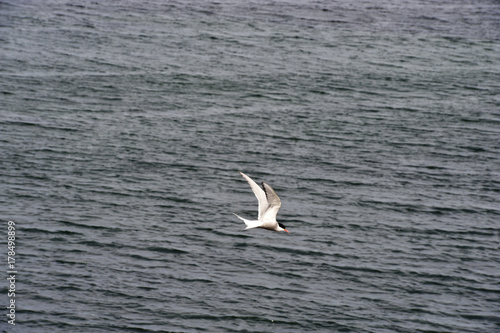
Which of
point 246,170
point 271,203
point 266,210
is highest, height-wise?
point 246,170

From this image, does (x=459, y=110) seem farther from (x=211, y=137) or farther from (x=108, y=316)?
(x=108, y=316)

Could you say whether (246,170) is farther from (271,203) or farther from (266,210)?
(271,203)

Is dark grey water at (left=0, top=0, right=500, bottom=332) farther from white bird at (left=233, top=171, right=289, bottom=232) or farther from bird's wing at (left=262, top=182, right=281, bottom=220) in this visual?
bird's wing at (left=262, top=182, right=281, bottom=220)

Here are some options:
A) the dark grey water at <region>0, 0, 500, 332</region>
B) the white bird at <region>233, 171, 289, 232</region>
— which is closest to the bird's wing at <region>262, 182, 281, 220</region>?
the white bird at <region>233, 171, 289, 232</region>

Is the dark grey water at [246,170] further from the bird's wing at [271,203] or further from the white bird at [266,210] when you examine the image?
the bird's wing at [271,203]

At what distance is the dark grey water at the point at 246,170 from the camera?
131ft

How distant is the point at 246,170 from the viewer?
52625 millimetres

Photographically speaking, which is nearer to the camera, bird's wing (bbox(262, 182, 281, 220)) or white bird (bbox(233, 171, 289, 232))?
bird's wing (bbox(262, 182, 281, 220))

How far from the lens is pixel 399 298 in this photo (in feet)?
133

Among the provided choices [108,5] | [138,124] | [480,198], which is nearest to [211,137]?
[138,124]

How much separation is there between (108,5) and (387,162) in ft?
150

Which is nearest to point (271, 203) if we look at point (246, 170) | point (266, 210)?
point (266, 210)

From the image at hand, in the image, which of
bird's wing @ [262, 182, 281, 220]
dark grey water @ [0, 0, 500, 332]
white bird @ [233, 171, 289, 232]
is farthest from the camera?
dark grey water @ [0, 0, 500, 332]

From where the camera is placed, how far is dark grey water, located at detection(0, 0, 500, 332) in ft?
131
